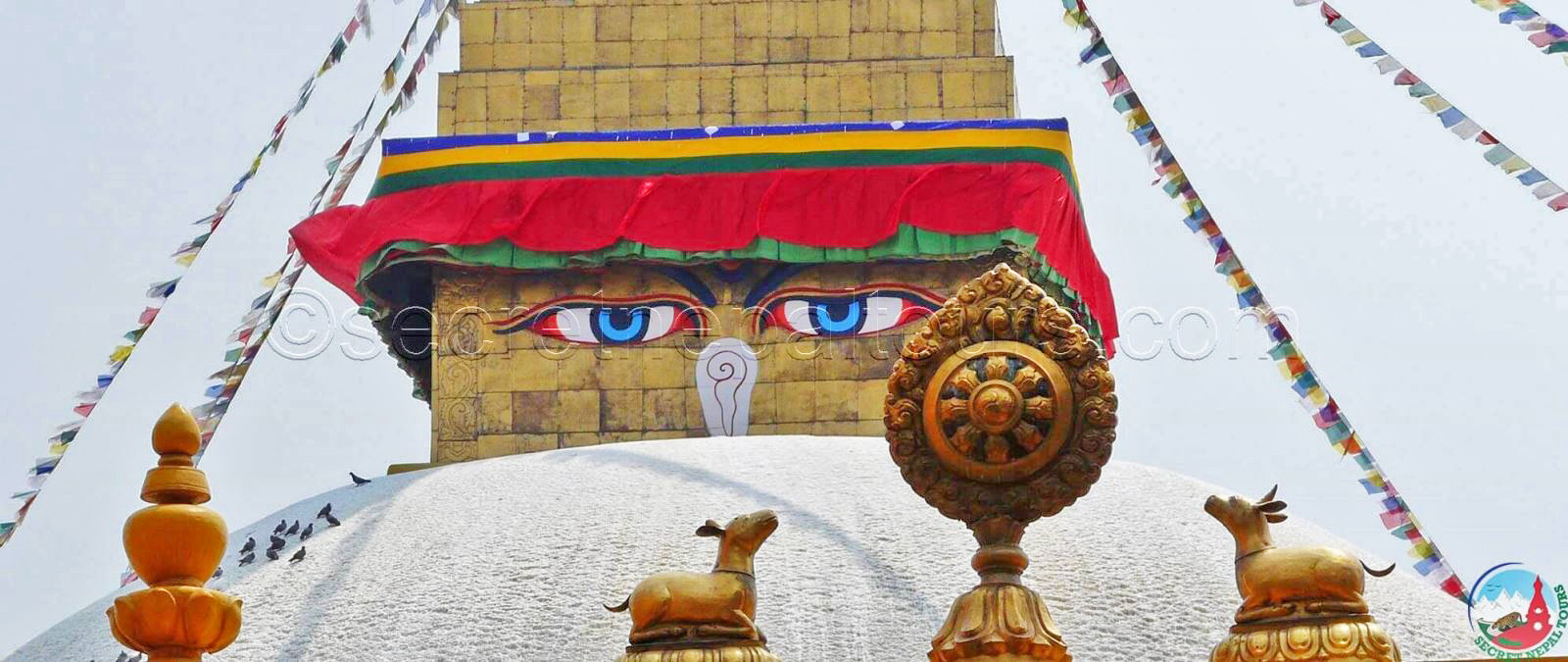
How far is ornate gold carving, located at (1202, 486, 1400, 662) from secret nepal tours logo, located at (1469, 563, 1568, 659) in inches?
46.5

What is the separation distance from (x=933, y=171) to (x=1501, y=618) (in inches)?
303

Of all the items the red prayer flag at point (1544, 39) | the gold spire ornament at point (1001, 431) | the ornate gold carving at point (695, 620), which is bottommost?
the ornate gold carving at point (695, 620)

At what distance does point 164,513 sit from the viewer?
594cm

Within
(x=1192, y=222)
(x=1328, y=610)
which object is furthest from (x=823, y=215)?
(x=1328, y=610)

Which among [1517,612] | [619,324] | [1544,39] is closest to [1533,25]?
[1544,39]

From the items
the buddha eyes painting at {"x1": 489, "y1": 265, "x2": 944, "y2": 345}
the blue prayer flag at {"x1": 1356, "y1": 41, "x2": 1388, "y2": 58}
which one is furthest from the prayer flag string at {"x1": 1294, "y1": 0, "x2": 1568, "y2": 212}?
the buddha eyes painting at {"x1": 489, "y1": 265, "x2": 944, "y2": 345}

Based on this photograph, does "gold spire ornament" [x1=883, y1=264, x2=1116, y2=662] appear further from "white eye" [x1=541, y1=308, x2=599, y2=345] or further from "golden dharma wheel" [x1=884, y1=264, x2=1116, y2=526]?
"white eye" [x1=541, y1=308, x2=599, y2=345]

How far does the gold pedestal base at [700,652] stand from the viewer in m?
5.55

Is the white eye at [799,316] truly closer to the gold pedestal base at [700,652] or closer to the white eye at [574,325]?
the white eye at [574,325]

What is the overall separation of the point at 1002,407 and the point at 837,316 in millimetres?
8577

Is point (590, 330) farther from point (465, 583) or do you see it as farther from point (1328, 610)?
point (1328, 610)

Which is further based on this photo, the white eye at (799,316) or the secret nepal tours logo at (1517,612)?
the white eye at (799,316)

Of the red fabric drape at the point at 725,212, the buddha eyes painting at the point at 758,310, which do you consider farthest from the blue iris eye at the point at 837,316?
the red fabric drape at the point at 725,212

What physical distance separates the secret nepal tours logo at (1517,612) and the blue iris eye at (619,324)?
25.8ft
